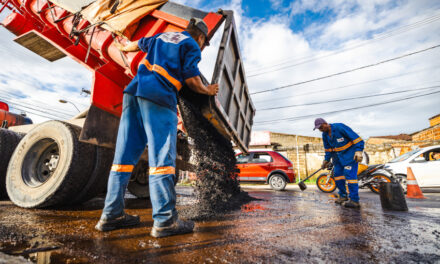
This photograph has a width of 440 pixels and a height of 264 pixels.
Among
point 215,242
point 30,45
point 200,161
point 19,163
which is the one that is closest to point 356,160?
point 200,161

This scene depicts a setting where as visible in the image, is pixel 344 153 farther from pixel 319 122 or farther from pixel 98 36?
pixel 98 36

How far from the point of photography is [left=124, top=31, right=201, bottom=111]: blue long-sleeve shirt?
5.28 feet

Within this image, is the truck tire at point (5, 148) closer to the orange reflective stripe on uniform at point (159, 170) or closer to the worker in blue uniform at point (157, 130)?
the worker in blue uniform at point (157, 130)

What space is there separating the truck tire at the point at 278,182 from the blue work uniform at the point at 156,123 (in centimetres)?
658

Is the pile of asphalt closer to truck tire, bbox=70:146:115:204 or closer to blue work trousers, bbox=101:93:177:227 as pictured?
blue work trousers, bbox=101:93:177:227

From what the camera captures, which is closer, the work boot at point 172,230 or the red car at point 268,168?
the work boot at point 172,230

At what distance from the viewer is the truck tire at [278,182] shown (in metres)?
7.51

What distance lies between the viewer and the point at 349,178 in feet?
11.4

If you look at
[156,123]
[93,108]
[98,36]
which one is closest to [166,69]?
[156,123]

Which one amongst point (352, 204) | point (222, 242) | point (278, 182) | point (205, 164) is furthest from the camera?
point (278, 182)

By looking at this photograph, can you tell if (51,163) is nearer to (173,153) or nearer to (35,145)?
(35,145)

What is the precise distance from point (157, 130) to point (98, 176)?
144 centimetres

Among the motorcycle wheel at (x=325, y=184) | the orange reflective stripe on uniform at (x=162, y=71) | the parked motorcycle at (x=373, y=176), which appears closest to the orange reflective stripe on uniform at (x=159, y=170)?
the orange reflective stripe on uniform at (x=162, y=71)

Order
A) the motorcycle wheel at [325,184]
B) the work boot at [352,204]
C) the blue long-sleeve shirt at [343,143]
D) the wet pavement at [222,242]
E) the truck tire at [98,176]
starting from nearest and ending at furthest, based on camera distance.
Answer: the wet pavement at [222,242] → the truck tire at [98,176] → the work boot at [352,204] → the blue long-sleeve shirt at [343,143] → the motorcycle wheel at [325,184]
